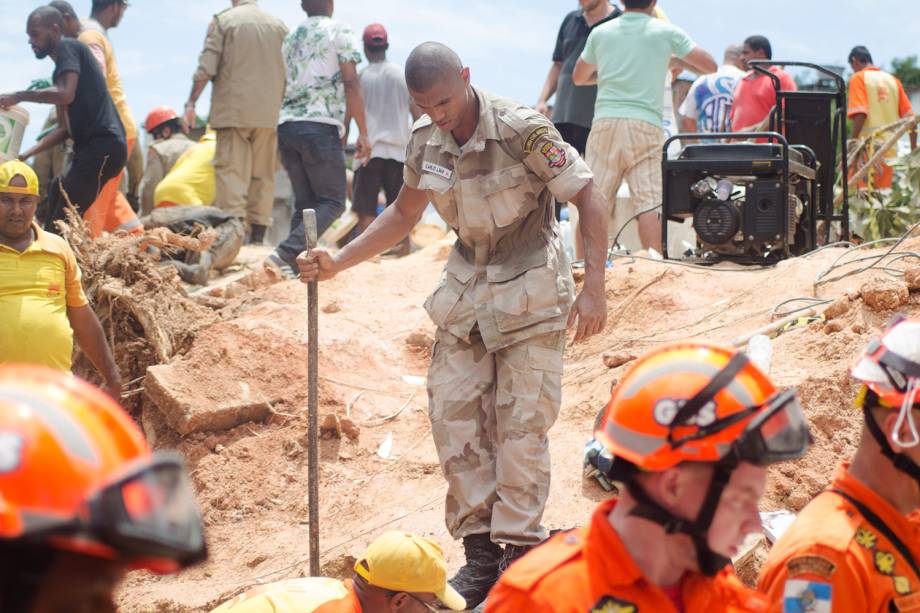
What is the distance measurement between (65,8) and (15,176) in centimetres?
379

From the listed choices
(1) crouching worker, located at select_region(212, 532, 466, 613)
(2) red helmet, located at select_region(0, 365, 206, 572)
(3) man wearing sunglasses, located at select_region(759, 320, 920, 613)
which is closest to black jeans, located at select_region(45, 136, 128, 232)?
(1) crouching worker, located at select_region(212, 532, 466, 613)

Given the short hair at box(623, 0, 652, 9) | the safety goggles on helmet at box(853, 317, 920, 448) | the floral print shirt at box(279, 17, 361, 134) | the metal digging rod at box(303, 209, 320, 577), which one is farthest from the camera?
the floral print shirt at box(279, 17, 361, 134)

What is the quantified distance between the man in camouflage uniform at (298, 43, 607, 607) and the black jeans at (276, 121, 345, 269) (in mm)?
4507

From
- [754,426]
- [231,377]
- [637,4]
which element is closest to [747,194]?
[637,4]

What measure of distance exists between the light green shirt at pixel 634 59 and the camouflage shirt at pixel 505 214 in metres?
3.70

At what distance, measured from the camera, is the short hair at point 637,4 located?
8539mm

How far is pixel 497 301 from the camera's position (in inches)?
193

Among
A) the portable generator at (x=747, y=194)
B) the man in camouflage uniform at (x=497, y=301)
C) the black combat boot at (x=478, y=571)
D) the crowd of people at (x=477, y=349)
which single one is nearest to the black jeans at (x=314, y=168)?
the crowd of people at (x=477, y=349)

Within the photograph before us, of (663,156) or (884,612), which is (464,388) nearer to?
(884,612)

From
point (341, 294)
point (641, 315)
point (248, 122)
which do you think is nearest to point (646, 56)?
point (641, 315)

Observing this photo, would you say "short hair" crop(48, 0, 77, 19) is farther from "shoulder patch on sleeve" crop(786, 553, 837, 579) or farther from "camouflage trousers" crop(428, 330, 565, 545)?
"shoulder patch on sleeve" crop(786, 553, 837, 579)

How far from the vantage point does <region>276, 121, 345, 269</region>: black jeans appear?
9508mm

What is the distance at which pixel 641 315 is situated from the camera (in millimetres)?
8320

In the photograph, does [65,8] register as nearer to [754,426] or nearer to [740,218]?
[740,218]
